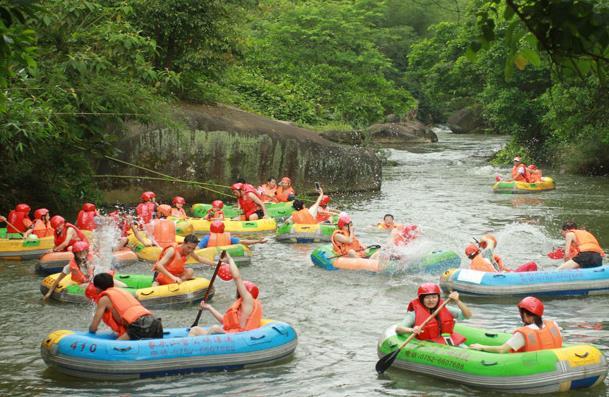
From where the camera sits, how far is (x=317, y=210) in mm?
19906

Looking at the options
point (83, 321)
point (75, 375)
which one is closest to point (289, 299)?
point (83, 321)

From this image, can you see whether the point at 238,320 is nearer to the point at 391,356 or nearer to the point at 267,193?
the point at 391,356

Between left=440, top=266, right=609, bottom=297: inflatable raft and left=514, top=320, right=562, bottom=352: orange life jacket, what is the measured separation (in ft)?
12.5

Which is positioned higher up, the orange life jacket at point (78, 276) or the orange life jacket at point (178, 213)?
the orange life jacket at point (178, 213)

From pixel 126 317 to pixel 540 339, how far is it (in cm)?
423

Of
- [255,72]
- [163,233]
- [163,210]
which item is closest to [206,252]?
[163,233]

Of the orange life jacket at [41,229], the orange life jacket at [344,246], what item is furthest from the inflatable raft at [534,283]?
the orange life jacket at [41,229]

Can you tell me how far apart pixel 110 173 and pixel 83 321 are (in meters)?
11.3

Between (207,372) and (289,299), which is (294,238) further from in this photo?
(207,372)

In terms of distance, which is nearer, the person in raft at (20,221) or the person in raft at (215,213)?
the person in raft at (20,221)

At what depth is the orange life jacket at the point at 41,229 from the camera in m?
16.8

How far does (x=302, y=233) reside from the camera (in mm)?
18438

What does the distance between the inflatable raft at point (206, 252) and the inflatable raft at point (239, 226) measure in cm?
283

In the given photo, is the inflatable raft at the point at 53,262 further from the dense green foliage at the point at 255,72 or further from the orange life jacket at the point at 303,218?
the orange life jacket at the point at 303,218
